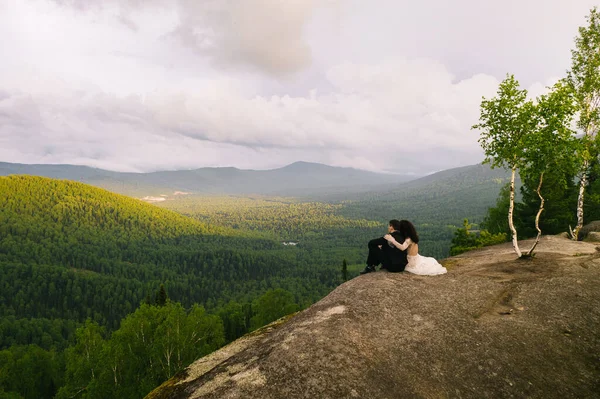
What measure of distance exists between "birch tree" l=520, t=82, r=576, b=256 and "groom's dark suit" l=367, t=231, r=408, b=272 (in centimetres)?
929

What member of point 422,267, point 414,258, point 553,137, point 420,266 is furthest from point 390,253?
point 553,137

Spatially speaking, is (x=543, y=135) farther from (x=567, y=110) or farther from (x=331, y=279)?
(x=331, y=279)

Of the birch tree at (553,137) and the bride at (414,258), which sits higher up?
the birch tree at (553,137)

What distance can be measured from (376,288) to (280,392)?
7.01 m

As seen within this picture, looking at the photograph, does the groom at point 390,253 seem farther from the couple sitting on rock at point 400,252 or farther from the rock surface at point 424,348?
the rock surface at point 424,348

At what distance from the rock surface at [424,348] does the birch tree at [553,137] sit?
8403mm

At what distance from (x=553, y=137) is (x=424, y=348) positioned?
1856 cm

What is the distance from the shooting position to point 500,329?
10.2 m

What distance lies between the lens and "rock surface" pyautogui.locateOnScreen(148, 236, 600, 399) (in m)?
7.61

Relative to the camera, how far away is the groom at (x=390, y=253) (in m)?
15.4

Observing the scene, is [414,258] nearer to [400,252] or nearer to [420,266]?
[420,266]

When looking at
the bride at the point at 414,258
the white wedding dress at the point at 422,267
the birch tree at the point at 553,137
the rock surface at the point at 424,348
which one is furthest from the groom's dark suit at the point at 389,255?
the birch tree at the point at 553,137

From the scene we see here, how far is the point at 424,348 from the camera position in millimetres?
9234

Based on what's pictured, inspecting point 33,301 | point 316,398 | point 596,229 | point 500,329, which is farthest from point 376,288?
point 33,301
